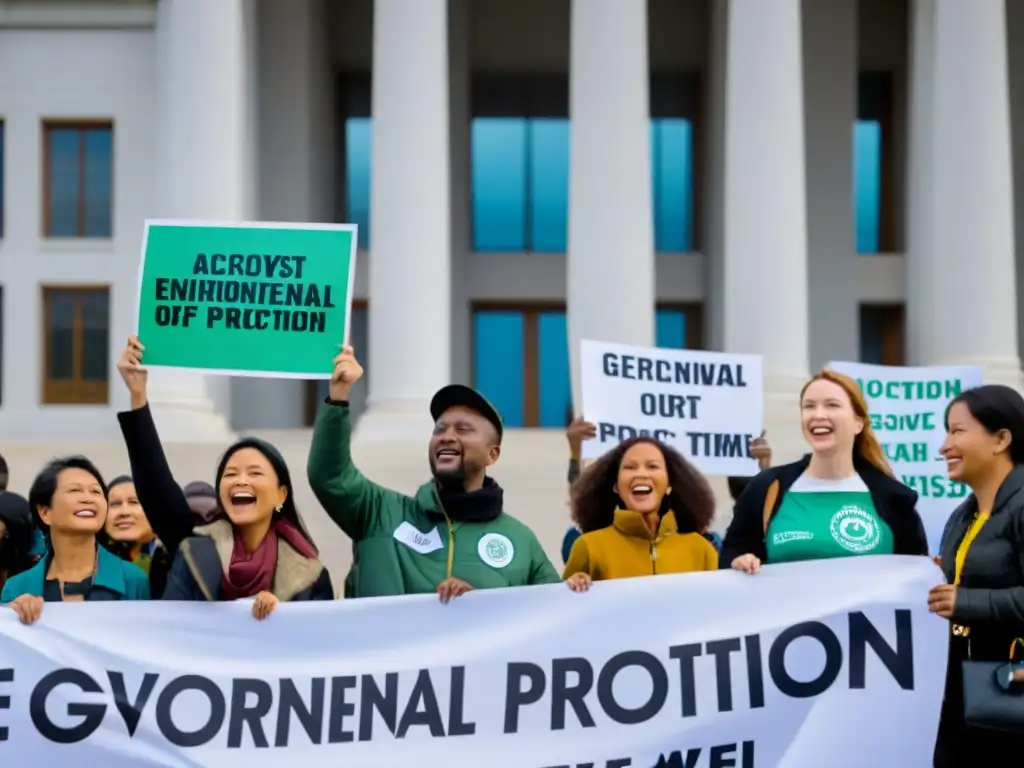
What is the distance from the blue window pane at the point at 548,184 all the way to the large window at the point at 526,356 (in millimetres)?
1588

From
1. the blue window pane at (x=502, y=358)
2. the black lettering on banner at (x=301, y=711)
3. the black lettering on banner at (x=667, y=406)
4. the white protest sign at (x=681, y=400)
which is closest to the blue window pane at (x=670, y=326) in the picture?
the blue window pane at (x=502, y=358)

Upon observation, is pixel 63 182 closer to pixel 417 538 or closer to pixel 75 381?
pixel 75 381

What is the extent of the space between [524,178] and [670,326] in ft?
14.9

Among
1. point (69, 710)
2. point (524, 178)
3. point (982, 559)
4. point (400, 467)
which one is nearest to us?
point (982, 559)

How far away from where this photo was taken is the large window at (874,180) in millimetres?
33375

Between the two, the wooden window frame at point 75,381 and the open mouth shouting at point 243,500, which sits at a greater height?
the wooden window frame at point 75,381

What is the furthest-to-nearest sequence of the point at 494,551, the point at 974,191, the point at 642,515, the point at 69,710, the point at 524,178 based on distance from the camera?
the point at 524,178, the point at 974,191, the point at 642,515, the point at 494,551, the point at 69,710

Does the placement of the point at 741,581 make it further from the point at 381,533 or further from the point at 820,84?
the point at 820,84

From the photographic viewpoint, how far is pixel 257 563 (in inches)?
267

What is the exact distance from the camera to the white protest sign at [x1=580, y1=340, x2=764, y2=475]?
1256cm

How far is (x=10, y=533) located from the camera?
8.16m

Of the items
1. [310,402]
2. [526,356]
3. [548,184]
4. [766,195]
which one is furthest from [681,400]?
[548,184]

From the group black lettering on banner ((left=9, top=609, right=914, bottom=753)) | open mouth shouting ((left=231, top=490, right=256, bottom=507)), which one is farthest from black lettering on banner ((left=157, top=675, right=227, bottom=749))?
open mouth shouting ((left=231, top=490, right=256, bottom=507))

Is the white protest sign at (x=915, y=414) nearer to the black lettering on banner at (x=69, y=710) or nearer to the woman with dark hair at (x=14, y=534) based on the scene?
the woman with dark hair at (x=14, y=534)
